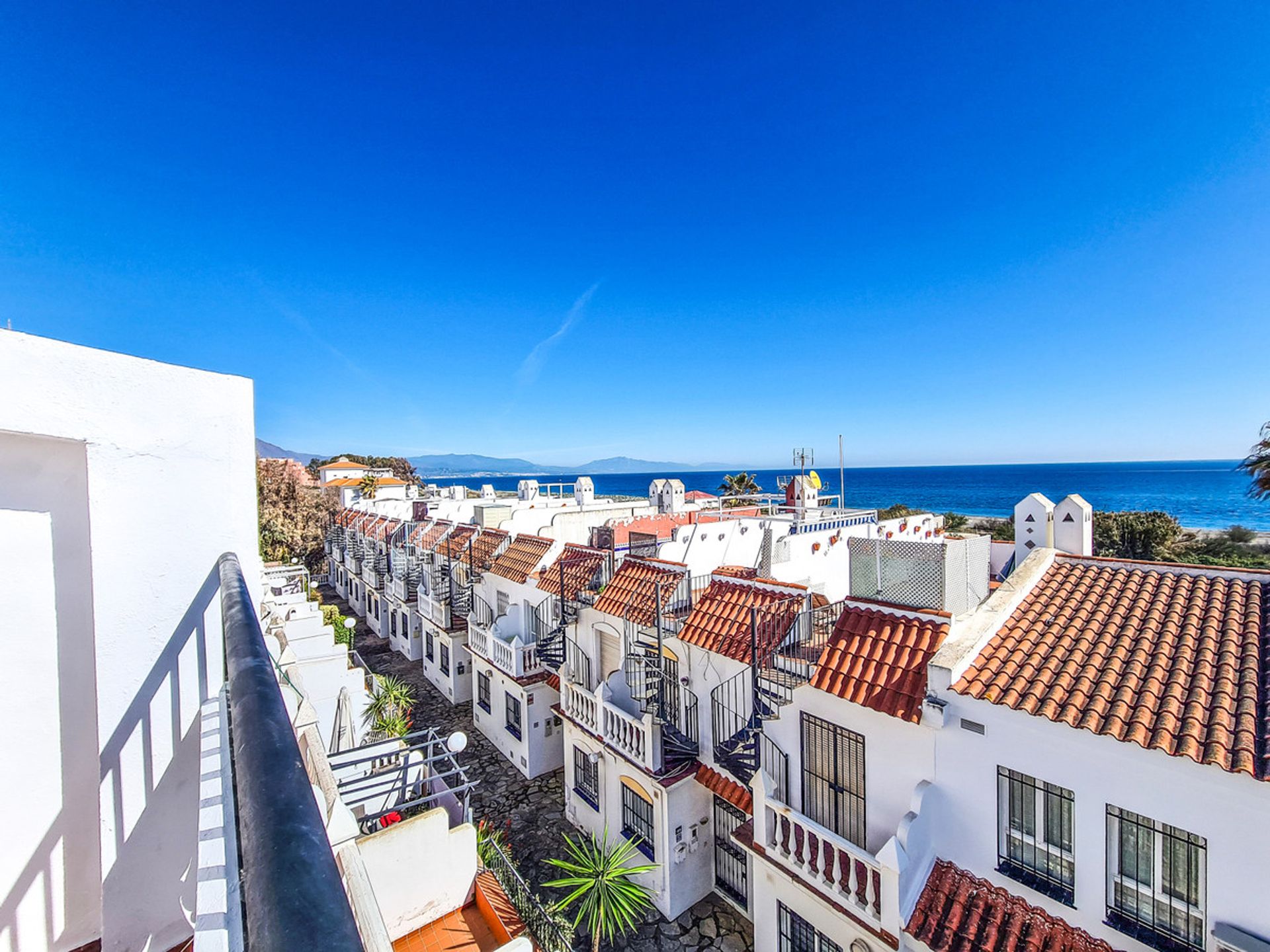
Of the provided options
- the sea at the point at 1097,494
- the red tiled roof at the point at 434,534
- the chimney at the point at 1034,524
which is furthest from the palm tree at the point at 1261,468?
the sea at the point at 1097,494

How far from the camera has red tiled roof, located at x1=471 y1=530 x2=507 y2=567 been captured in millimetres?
21484

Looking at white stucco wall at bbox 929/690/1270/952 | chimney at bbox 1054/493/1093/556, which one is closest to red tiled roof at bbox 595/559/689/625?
white stucco wall at bbox 929/690/1270/952

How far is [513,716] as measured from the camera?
1883cm

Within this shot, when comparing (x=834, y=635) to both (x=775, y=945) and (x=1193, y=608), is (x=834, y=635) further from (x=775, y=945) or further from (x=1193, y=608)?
(x=775, y=945)

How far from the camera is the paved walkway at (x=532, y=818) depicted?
11.8 metres

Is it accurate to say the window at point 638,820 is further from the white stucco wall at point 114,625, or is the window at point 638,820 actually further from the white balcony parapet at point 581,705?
the white stucco wall at point 114,625

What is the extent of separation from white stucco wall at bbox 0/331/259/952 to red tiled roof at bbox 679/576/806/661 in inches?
351

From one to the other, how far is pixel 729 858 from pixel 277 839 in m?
14.5

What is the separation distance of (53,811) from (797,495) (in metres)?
20.6

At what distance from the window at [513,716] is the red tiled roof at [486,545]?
197 inches

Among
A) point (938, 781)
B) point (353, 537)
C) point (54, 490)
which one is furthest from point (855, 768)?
point (353, 537)

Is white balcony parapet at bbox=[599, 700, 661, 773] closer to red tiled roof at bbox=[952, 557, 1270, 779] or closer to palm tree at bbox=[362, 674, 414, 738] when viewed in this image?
palm tree at bbox=[362, 674, 414, 738]

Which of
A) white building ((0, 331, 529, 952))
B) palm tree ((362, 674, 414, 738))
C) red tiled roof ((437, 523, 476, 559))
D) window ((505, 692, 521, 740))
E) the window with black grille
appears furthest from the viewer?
red tiled roof ((437, 523, 476, 559))

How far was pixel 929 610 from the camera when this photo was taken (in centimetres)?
888
